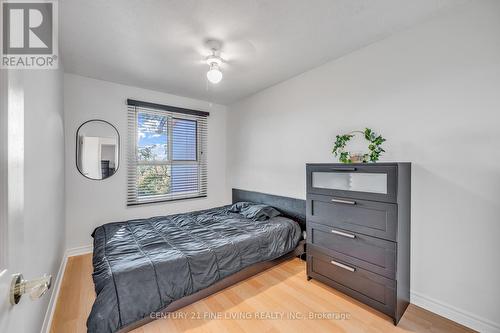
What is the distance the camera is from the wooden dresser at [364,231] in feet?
5.72

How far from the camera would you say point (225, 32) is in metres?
2.04

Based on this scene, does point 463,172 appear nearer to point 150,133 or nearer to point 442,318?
point 442,318

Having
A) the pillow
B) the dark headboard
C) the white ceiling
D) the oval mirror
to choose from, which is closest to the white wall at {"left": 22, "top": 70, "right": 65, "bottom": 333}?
the white ceiling

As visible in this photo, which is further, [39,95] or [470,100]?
[470,100]

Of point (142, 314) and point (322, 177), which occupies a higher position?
point (322, 177)

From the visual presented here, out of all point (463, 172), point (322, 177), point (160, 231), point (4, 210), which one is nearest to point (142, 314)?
point (160, 231)

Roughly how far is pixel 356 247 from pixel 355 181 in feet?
1.98

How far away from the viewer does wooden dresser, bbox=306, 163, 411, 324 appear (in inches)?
68.6

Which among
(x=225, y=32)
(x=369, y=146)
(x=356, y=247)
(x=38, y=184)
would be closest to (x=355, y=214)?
(x=356, y=247)

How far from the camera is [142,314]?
1587 mm

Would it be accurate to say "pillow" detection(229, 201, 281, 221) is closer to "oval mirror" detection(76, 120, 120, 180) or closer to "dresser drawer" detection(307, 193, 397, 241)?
"dresser drawer" detection(307, 193, 397, 241)

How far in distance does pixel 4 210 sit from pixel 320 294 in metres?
2.37

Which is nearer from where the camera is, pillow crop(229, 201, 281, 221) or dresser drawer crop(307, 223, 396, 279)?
dresser drawer crop(307, 223, 396, 279)
